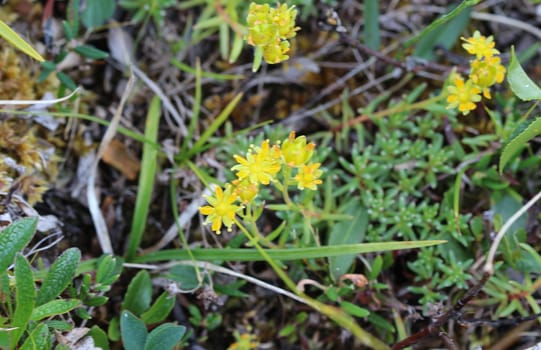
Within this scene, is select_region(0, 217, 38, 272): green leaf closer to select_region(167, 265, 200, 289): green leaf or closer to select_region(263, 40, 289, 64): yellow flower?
select_region(167, 265, 200, 289): green leaf

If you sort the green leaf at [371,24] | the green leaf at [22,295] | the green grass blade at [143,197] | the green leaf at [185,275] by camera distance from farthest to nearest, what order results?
1. the green leaf at [371,24]
2. the green grass blade at [143,197]
3. the green leaf at [185,275]
4. the green leaf at [22,295]

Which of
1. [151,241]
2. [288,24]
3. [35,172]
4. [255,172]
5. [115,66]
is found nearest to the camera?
[255,172]

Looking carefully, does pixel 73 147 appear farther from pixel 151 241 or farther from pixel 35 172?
pixel 151 241

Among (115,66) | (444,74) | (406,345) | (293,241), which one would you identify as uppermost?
(115,66)

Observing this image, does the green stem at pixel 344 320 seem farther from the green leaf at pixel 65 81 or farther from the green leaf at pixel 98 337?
the green leaf at pixel 65 81

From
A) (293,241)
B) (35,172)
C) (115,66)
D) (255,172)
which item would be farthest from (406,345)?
(115,66)

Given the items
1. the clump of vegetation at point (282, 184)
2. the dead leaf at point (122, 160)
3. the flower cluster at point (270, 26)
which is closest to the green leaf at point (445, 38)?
the clump of vegetation at point (282, 184)

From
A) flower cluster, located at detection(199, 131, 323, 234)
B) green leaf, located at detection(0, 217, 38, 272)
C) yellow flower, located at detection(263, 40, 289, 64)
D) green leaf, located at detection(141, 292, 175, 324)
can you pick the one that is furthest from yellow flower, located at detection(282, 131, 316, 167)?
green leaf, located at detection(0, 217, 38, 272)
